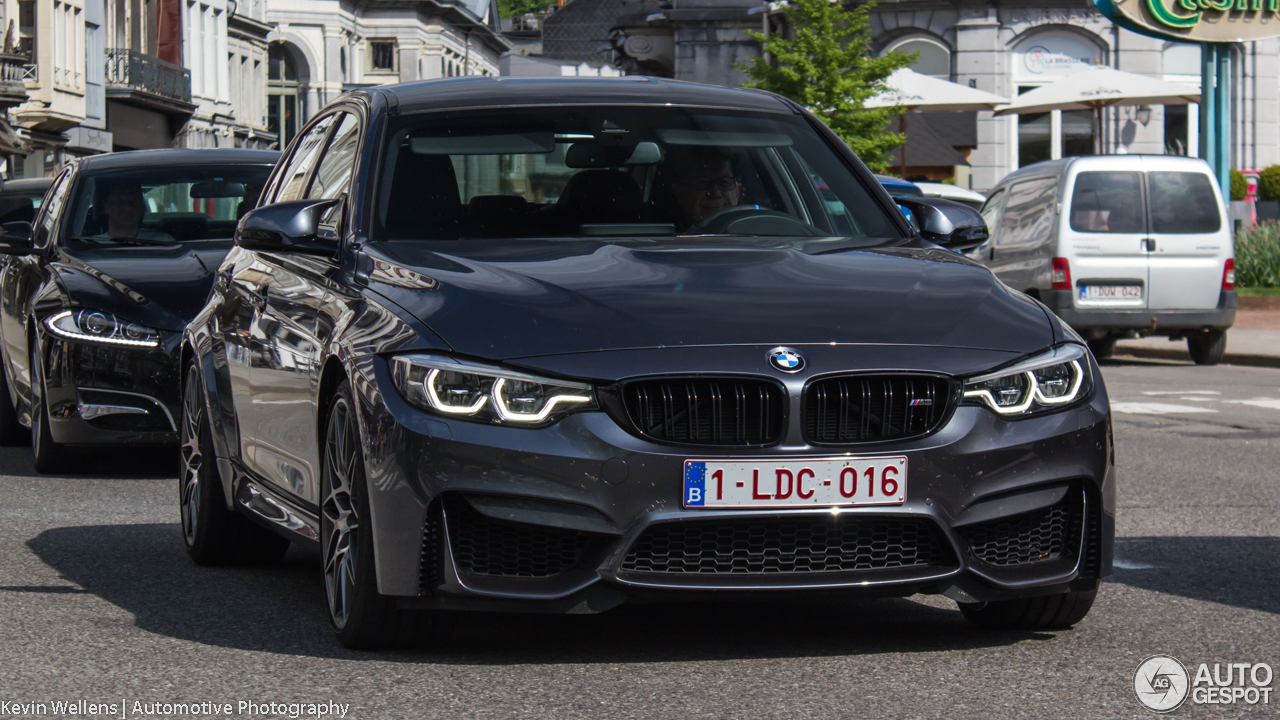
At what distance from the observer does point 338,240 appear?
18.2ft

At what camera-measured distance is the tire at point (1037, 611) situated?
5.04 m

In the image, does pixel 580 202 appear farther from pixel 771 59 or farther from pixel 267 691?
pixel 771 59

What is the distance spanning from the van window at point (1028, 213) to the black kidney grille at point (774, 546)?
1419cm

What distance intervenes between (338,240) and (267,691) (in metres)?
1.52

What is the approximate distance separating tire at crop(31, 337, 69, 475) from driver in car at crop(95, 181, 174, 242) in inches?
33.6

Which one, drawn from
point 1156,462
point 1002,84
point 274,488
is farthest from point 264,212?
point 1002,84

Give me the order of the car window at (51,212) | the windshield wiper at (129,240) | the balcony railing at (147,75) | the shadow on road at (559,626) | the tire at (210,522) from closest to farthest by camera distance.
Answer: the shadow on road at (559,626)
the tire at (210,522)
the windshield wiper at (129,240)
the car window at (51,212)
the balcony railing at (147,75)

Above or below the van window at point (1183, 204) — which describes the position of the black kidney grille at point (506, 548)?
below

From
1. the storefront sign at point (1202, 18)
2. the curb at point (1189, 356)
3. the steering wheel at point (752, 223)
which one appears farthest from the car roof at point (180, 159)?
the storefront sign at point (1202, 18)

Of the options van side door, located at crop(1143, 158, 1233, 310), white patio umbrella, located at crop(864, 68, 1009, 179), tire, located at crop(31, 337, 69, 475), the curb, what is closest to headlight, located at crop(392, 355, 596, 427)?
tire, located at crop(31, 337, 69, 475)

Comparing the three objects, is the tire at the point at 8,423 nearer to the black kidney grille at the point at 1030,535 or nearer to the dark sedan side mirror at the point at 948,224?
the dark sedan side mirror at the point at 948,224

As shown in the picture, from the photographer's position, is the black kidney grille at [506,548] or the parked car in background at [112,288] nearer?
the black kidney grille at [506,548]

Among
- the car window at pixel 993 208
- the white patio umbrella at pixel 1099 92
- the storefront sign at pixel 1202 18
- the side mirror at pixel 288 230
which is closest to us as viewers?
the side mirror at pixel 288 230

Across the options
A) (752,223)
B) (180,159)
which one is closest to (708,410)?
(752,223)
